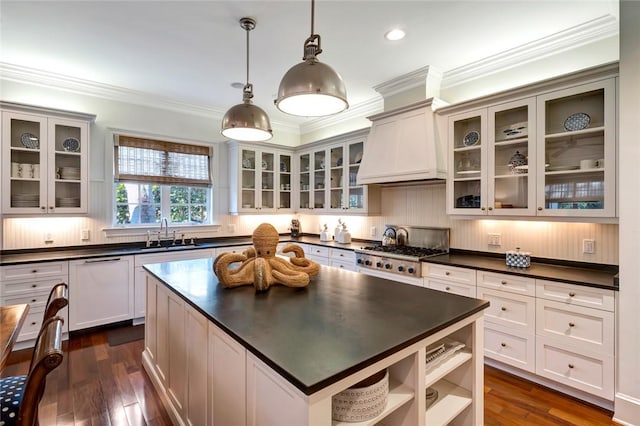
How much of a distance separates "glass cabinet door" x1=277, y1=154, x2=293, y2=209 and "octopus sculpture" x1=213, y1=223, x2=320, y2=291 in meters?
3.22

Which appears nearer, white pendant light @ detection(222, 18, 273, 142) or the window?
white pendant light @ detection(222, 18, 273, 142)

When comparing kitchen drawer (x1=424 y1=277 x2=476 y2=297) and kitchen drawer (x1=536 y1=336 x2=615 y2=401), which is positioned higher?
kitchen drawer (x1=424 y1=277 x2=476 y2=297)

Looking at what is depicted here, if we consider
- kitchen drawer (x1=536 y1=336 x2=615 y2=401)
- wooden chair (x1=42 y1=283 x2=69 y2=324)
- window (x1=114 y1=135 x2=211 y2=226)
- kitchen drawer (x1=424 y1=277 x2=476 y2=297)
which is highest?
window (x1=114 y1=135 x2=211 y2=226)

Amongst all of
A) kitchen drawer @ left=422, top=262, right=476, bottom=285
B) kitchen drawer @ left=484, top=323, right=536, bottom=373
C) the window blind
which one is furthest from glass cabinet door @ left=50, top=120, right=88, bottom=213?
kitchen drawer @ left=484, top=323, right=536, bottom=373

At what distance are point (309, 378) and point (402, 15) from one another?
258cm

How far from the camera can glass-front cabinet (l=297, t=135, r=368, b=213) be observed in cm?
424

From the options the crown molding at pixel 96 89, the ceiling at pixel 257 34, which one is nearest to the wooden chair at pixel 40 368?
the ceiling at pixel 257 34

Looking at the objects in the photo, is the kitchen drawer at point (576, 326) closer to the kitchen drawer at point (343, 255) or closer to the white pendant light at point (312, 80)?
the kitchen drawer at point (343, 255)

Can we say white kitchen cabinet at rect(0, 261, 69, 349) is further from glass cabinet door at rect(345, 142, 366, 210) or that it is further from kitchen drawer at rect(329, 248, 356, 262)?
glass cabinet door at rect(345, 142, 366, 210)

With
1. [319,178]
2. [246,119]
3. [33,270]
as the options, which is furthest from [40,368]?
[319,178]

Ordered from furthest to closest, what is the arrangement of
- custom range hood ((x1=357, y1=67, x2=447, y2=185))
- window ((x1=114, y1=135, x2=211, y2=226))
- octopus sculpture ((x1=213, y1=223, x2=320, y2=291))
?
window ((x1=114, y1=135, x2=211, y2=226)) → custom range hood ((x1=357, y1=67, x2=447, y2=185)) → octopus sculpture ((x1=213, y1=223, x2=320, y2=291))

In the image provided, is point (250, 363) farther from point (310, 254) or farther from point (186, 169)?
point (186, 169)

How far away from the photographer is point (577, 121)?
8.18 ft

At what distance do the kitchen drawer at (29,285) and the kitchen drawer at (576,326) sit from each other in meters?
4.40
